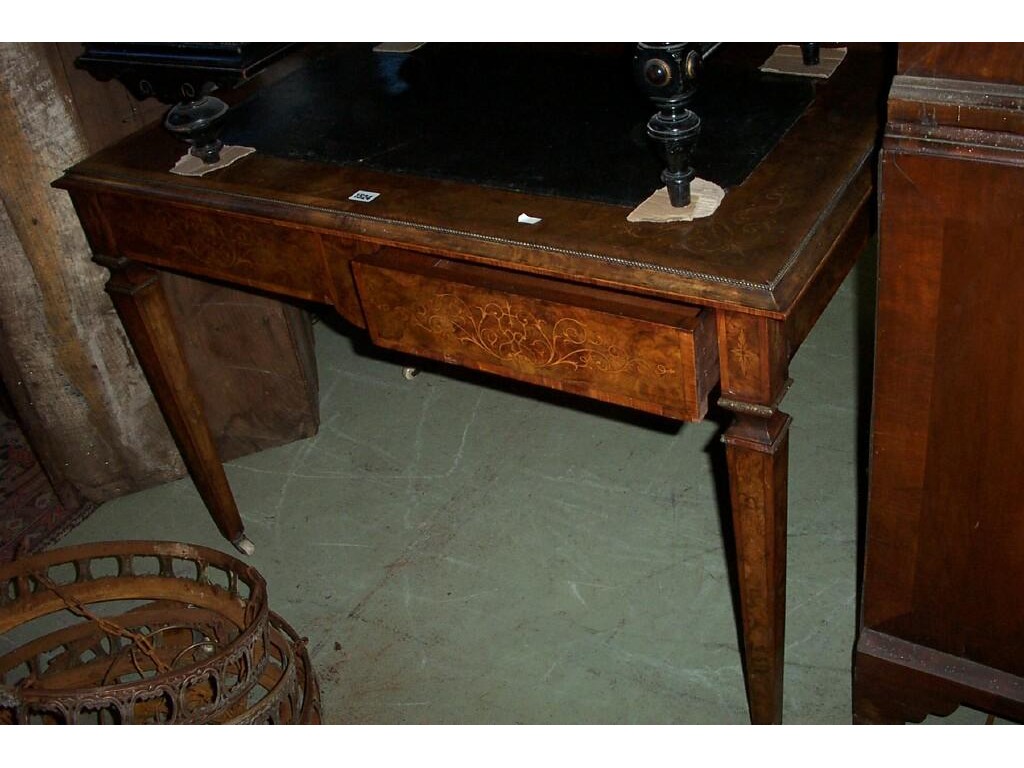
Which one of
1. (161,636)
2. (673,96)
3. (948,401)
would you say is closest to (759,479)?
(948,401)

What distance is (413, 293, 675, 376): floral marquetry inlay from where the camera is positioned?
1396mm

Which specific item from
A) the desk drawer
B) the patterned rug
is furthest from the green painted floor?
the desk drawer

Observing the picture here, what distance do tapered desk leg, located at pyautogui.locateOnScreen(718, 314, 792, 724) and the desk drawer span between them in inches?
1.7

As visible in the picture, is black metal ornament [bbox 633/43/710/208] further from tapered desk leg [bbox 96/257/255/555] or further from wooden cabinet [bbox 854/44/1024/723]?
tapered desk leg [bbox 96/257/255/555]

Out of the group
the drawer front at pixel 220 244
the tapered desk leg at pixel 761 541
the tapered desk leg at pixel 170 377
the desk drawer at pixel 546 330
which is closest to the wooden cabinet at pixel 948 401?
the tapered desk leg at pixel 761 541

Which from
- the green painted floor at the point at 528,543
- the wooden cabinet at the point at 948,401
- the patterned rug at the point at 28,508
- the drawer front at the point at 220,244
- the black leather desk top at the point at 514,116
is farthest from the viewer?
the patterned rug at the point at 28,508

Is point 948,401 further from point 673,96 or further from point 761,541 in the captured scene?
point 673,96

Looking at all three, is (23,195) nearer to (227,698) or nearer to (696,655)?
(227,698)

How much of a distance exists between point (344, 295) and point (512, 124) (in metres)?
0.33

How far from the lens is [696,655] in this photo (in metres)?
1.87

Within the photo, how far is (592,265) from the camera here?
1.36 metres

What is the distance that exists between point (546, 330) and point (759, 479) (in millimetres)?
301

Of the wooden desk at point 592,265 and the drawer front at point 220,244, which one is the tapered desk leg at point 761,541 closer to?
the wooden desk at point 592,265

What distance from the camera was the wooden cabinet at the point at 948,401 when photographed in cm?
113
